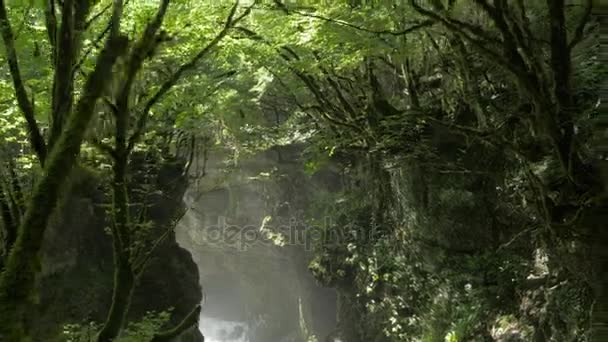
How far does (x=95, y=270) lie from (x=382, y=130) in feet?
34.0

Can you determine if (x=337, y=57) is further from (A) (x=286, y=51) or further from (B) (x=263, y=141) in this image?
(B) (x=263, y=141)

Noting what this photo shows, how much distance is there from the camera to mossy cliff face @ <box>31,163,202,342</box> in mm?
14102

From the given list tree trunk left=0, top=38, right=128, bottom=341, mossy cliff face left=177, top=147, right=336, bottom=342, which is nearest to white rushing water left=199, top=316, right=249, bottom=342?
mossy cliff face left=177, top=147, right=336, bottom=342

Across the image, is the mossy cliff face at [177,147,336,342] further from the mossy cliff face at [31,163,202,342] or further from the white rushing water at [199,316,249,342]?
the mossy cliff face at [31,163,202,342]

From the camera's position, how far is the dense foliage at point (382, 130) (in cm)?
462

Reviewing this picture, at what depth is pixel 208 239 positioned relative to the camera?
33.9 metres

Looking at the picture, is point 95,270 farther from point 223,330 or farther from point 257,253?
point 223,330

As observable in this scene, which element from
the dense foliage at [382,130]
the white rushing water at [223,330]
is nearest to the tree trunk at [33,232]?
the dense foliage at [382,130]

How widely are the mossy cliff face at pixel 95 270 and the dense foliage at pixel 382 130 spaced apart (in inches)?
57.1

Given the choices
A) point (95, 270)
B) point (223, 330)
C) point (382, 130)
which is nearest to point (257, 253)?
point (223, 330)

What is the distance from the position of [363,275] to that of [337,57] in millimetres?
10049

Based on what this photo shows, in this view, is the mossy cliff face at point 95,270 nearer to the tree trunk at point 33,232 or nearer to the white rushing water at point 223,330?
the tree trunk at point 33,232

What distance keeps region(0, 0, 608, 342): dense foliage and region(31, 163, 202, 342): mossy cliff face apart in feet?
4.76

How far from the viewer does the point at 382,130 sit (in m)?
9.95
